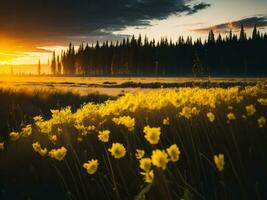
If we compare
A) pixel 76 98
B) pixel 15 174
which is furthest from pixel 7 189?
pixel 76 98

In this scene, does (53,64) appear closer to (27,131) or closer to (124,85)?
(124,85)

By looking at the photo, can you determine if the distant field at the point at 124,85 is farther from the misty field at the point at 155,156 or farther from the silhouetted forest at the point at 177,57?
the silhouetted forest at the point at 177,57

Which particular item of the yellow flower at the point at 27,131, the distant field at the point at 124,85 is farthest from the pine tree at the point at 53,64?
the yellow flower at the point at 27,131

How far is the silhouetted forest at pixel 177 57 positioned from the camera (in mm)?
82562

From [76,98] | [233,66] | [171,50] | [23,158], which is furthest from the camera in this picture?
[171,50]

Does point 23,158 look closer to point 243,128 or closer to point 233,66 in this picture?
point 243,128

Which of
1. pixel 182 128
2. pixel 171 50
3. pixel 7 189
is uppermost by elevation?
pixel 171 50

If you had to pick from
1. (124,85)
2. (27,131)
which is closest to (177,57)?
(124,85)

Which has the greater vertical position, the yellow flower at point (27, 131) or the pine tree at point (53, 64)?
the pine tree at point (53, 64)

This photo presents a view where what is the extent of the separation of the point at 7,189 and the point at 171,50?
303ft

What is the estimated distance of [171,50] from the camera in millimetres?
96000

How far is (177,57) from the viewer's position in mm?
93812

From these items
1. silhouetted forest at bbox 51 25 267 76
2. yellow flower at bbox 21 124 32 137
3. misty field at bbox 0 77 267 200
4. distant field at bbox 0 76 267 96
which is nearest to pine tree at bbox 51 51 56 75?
silhouetted forest at bbox 51 25 267 76

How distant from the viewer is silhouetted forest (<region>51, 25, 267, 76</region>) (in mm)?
82562
